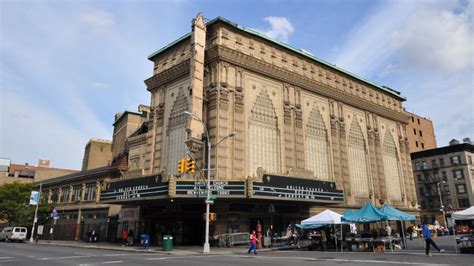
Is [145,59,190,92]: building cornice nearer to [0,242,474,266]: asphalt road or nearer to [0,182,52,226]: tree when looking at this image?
[0,242,474,266]: asphalt road

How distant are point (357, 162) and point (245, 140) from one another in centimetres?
1978

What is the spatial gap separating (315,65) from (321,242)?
26352 millimetres

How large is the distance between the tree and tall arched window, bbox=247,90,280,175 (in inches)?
1578

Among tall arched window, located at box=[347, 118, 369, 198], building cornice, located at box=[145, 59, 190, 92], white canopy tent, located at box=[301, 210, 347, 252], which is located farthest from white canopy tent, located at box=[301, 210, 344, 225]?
building cornice, located at box=[145, 59, 190, 92]

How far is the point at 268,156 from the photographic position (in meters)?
37.2

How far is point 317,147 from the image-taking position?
42.6 metres

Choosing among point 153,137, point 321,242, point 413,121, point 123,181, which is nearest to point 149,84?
point 153,137

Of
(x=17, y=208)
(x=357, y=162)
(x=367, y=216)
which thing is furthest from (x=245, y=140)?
(x=17, y=208)

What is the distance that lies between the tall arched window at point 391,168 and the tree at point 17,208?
54447mm

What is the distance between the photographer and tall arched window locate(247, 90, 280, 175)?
36.3 metres

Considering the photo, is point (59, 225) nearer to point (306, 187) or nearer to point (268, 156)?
point (268, 156)

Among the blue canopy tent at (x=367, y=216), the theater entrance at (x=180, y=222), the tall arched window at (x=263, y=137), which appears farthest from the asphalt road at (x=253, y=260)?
the tall arched window at (x=263, y=137)

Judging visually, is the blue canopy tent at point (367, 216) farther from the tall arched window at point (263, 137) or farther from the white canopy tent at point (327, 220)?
the tall arched window at point (263, 137)

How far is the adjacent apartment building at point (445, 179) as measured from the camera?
242 ft
